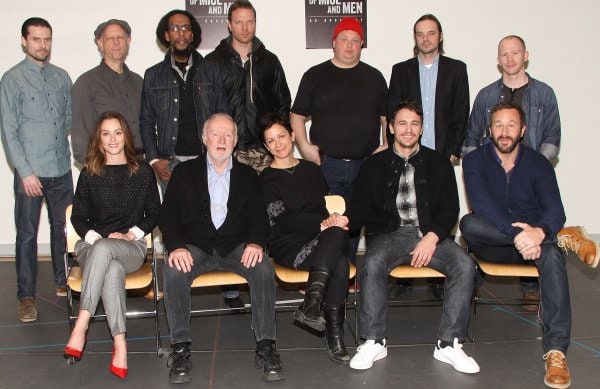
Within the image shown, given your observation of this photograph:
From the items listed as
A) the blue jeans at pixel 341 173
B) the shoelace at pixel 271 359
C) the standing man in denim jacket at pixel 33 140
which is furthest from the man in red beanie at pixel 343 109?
the standing man in denim jacket at pixel 33 140

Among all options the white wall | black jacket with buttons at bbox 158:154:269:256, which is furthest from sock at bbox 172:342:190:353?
the white wall

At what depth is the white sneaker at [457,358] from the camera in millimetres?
3592

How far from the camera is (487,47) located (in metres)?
6.17

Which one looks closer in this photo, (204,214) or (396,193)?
(204,214)

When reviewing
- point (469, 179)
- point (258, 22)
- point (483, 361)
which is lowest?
point (483, 361)

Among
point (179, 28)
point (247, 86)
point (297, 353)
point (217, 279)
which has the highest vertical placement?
point (179, 28)

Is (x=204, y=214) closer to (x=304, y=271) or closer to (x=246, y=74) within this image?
(x=304, y=271)

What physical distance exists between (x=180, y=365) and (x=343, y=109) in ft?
6.85

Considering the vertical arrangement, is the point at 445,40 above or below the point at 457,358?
above

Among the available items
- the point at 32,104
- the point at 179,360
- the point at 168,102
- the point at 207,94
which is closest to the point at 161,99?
the point at 168,102

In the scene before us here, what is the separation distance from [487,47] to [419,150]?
2580mm

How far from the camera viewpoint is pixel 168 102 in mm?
4473

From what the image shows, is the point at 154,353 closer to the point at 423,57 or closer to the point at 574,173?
the point at 423,57

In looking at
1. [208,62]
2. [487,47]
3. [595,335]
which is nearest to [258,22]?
[208,62]
